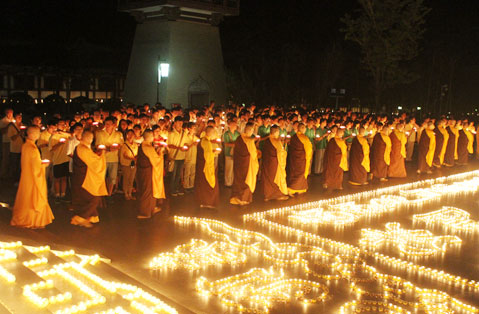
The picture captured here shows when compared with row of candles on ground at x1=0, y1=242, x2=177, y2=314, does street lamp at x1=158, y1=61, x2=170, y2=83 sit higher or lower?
higher

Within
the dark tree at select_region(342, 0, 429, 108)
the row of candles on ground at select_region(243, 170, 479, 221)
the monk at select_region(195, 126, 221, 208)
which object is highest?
the dark tree at select_region(342, 0, 429, 108)

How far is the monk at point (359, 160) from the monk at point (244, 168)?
333 cm

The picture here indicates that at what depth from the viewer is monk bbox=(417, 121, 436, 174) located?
578 inches

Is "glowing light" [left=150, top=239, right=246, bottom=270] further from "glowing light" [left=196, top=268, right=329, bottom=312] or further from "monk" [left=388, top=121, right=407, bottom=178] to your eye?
"monk" [left=388, top=121, right=407, bottom=178]

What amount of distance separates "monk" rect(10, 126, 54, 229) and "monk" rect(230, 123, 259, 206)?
368 centimetres

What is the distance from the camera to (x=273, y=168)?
34.3ft

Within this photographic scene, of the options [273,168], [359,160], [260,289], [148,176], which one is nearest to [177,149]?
[148,176]

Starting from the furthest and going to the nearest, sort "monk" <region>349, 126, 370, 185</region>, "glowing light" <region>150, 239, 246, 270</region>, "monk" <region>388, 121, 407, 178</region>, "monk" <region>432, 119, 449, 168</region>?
"monk" <region>432, 119, 449, 168</region> → "monk" <region>388, 121, 407, 178</region> → "monk" <region>349, 126, 370, 185</region> → "glowing light" <region>150, 239, 246, 270</region>

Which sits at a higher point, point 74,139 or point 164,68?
point 164,68

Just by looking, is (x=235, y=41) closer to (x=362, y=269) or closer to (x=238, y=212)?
(x=238, y=212)

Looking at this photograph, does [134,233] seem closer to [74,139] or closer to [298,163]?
[74,139]

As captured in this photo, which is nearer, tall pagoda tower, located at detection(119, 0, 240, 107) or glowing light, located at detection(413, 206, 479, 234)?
glowing light, located at detection(413, 206, 479, 234)

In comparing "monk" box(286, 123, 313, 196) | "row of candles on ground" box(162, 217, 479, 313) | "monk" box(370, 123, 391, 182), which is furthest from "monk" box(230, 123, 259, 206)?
"monk" box(370, 123, 391, 182)

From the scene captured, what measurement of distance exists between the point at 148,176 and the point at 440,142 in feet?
32.9
